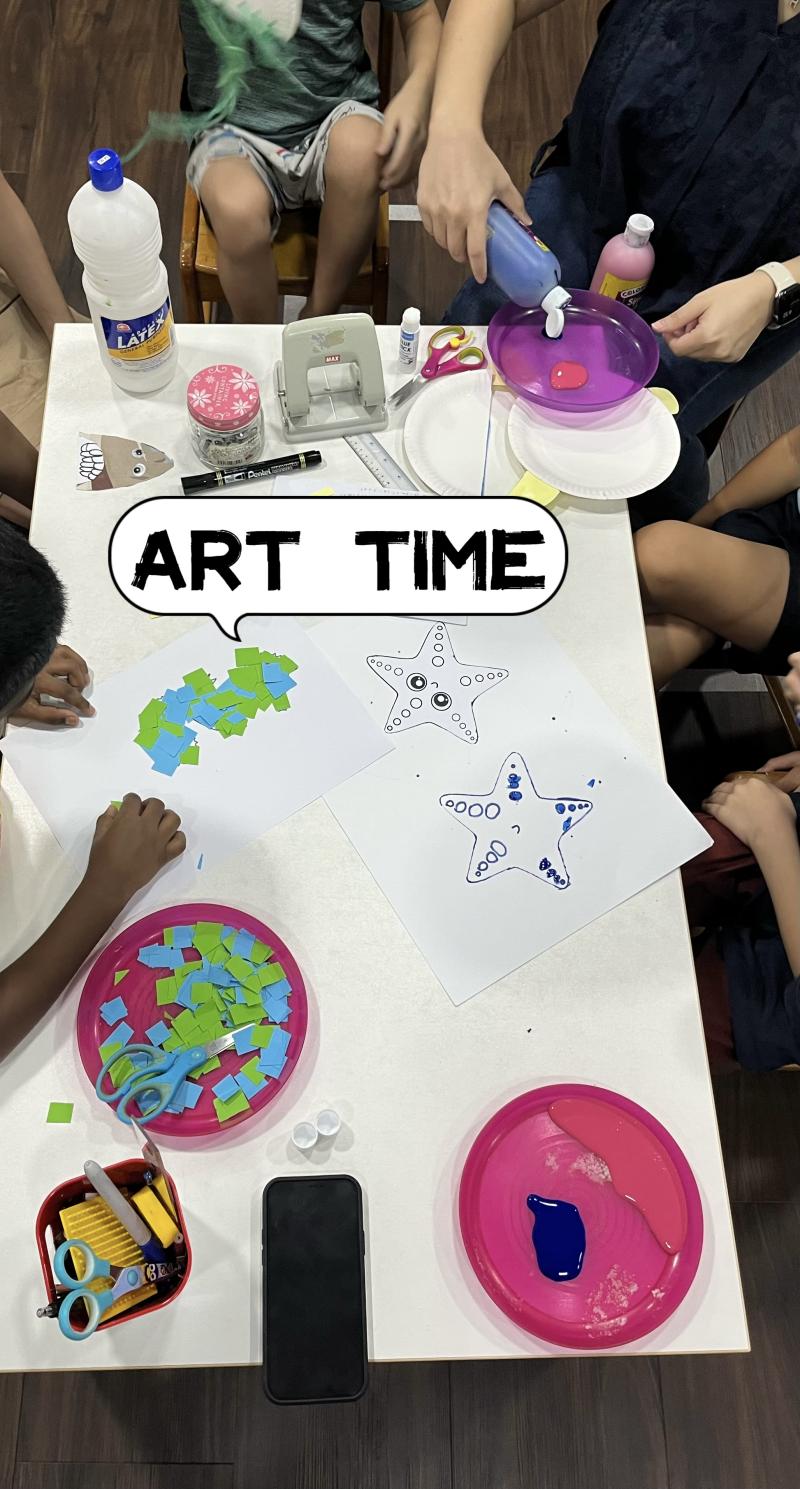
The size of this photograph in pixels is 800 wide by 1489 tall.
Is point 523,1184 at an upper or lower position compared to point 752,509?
lower

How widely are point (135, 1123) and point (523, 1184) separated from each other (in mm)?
327

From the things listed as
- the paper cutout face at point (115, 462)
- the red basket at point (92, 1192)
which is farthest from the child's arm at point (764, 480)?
the red basket at point (92, 1192)

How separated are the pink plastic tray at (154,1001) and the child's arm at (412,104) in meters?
1.11

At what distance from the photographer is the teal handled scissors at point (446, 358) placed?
1.20 m

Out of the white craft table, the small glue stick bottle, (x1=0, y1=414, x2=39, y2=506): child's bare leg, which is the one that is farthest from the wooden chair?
the white craft table

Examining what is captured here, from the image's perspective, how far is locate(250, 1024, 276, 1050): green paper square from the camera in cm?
91

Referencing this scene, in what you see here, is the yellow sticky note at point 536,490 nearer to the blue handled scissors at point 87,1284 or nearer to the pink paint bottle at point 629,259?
the pink paint bottle at point 629,259

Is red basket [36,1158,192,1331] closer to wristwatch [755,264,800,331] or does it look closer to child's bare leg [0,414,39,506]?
child's bare leg [0,414,39,506]

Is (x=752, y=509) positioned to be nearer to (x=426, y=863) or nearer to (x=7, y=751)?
(x=426, y=863)

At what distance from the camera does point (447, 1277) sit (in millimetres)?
863

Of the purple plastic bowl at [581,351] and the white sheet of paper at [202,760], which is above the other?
the purple plastic bowl at [581,351]

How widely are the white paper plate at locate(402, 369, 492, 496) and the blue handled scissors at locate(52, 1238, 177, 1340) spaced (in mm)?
804

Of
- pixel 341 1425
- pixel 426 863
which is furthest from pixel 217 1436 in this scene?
pixel 426 863

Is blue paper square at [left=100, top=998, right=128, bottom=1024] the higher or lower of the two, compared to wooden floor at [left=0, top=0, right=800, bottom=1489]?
higher
